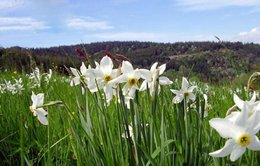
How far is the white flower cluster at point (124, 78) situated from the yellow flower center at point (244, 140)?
52cm

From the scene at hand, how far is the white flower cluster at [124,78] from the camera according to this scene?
1680 millimetres

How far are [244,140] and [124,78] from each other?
2.18ft

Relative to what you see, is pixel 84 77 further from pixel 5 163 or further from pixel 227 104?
pixel 227 104

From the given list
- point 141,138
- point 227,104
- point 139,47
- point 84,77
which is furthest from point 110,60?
point 139,47

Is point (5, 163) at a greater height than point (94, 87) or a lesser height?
lesser

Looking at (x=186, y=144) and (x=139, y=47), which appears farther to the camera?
(x=139, y=47)

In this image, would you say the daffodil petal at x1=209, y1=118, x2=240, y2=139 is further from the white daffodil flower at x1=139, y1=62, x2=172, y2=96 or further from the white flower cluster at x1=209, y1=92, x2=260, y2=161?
the white daffodil flower at x1=139, y1=62, x2=172, y2=96

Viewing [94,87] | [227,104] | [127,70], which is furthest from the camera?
[227,104]

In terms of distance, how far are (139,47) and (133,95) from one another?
118225 millimetres

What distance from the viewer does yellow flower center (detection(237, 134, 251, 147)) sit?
3.76 ft

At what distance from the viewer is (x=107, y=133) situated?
1767 millimetres

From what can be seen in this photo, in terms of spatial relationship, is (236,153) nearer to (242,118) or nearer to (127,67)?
(242,118)

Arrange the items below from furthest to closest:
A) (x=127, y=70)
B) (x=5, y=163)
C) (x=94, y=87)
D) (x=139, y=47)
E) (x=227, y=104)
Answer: (x=139, y=47) → (x=227, y=104) → (x=5, y=163) → (x=94, y=87) → (x=127, y=70)

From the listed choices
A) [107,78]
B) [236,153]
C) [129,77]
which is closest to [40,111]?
[107,78]
